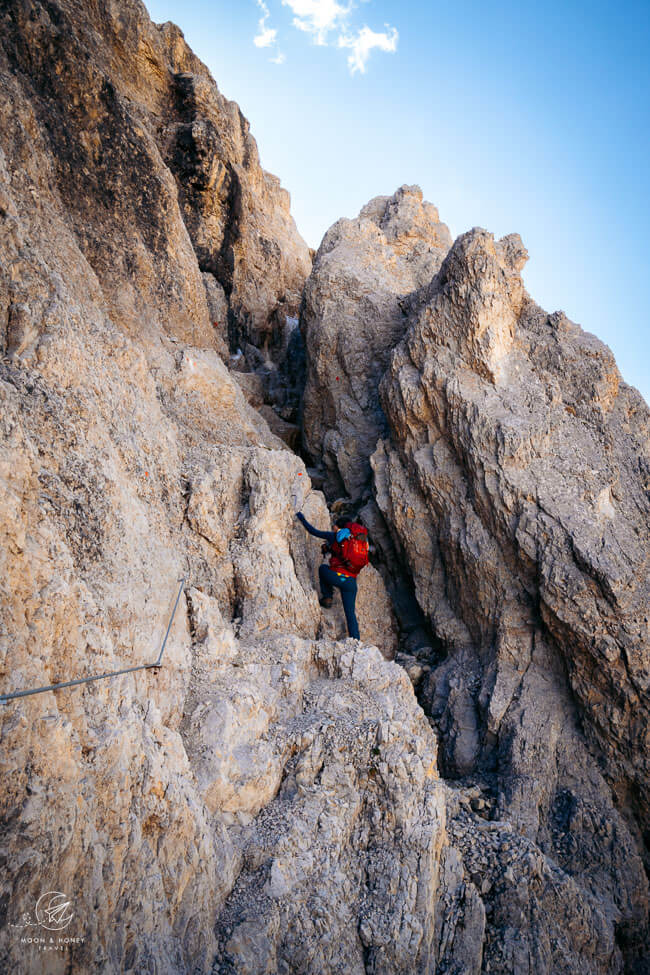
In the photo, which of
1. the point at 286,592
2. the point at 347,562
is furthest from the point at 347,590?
the point at 286,592

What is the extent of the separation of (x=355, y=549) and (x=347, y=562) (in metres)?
0.30

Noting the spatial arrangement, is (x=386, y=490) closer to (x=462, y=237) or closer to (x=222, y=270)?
(x=462, y=237)

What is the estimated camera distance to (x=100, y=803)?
13.9ft

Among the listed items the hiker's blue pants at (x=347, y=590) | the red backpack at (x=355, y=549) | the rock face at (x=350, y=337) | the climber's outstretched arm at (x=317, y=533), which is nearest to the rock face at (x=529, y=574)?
the rock face at (x=350, y=337)

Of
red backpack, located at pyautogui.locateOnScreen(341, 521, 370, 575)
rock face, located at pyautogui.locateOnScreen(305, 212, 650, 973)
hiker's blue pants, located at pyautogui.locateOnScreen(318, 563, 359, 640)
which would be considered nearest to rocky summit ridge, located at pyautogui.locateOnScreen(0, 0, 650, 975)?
rock face, located at pyautogui.locateOnScreen(305, 212, 650, 973)

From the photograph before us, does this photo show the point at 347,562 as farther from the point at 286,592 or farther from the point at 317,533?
the point at 286,592

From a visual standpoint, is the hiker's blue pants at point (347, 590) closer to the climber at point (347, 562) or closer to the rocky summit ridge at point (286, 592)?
the climber at point (347, 562)

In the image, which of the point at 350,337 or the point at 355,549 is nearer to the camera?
the point at 355,549

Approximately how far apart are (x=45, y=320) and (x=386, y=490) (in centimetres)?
732

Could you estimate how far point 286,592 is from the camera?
8930 millimetres

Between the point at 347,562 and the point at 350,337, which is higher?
the point at 350,337

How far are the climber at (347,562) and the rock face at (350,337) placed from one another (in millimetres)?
3120

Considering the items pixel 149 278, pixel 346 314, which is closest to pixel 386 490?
pixel 346 314

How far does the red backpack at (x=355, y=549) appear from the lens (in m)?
9.94
